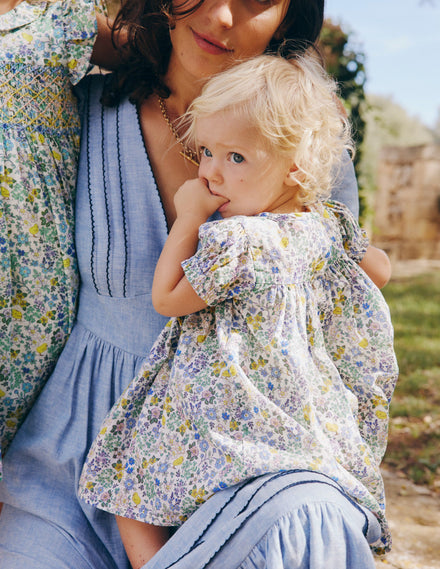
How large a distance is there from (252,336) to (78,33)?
3.43 feet

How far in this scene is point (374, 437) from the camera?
1911 mm

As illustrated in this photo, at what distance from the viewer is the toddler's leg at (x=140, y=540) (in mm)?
1745

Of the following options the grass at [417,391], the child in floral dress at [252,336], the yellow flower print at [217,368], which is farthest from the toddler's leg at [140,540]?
the grass at [417,391]

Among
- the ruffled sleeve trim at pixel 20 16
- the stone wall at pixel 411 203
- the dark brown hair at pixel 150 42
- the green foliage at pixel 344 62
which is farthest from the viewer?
the stone wall at pixel 411 203

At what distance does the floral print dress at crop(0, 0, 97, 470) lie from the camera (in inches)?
71.9

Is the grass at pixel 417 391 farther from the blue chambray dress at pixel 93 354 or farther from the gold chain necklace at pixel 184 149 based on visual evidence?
the gold chain necklace at pixel 184 149

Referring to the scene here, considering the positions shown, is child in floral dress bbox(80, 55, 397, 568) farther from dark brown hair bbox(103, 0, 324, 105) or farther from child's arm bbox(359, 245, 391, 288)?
dark brown hair bbox(103, 0, 324, 105)

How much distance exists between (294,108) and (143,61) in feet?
2.15

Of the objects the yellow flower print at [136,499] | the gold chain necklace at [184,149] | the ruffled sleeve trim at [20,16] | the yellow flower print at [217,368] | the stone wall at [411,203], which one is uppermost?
the ruffled sleeve trim at [20,16]

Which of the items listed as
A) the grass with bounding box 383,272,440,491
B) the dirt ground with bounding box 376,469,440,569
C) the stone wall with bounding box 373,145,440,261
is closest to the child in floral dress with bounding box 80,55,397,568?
the dirt ground with bounding box 376,469,440,569

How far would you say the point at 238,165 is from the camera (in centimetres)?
171

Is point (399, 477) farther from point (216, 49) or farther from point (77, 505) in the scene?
point (216, 49)

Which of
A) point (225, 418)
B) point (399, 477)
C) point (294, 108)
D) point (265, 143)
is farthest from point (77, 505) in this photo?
point (399, 477)

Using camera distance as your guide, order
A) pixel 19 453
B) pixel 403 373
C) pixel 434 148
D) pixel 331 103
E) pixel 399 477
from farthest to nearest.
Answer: pixel 434 148 < pixel 403 373 < pixel 399 477 < pixel 19 453 < pixel 331 103
